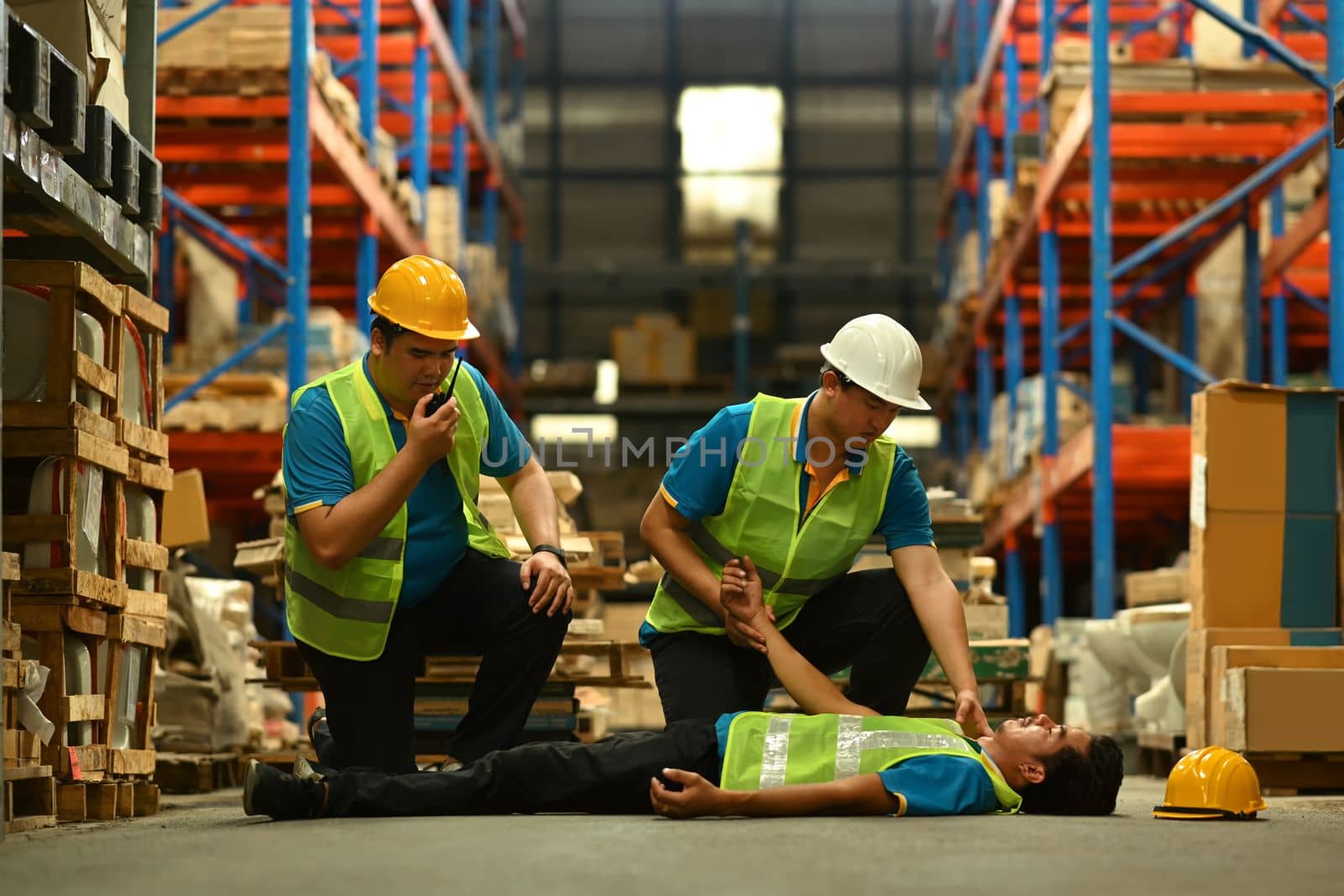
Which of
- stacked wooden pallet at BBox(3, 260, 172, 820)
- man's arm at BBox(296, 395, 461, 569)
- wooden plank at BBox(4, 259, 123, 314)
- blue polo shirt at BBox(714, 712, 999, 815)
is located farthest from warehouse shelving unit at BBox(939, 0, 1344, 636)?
wooden plank at BBox(4, 259, 123, 314)

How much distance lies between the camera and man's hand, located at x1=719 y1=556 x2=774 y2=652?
470cm

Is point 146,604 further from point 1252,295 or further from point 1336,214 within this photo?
point 1252,295

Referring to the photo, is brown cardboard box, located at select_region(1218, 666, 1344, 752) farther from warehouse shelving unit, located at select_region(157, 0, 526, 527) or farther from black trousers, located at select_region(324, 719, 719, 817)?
warehouse shelving unit, located at select_region(157, 0, 526, 527)

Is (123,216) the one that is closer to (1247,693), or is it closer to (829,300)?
(1247,693)

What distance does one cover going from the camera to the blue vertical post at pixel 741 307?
2198cm

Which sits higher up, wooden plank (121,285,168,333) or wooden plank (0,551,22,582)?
wooden plank (121,285,168,333)

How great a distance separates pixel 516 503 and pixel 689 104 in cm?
1880

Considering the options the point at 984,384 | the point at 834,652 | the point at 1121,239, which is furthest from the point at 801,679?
the point at 984,384

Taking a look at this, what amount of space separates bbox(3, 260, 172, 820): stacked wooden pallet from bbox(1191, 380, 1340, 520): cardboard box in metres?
3.89

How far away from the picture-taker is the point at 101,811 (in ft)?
16.3

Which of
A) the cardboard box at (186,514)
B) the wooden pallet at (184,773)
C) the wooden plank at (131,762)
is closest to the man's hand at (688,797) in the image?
the wooden plank at (131,762)

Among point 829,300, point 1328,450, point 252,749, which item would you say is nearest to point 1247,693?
point 1328,450

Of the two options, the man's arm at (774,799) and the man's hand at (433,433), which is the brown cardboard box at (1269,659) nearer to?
the man's arm at (774,799)

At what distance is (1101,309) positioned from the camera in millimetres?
11422
